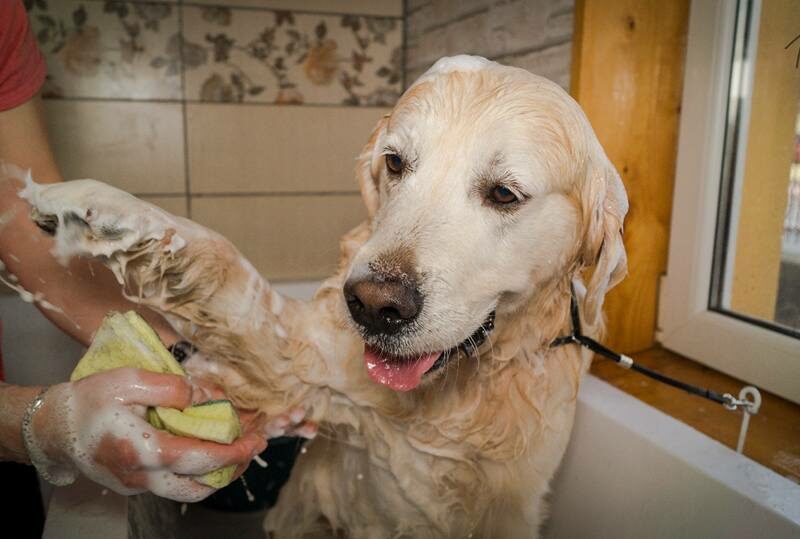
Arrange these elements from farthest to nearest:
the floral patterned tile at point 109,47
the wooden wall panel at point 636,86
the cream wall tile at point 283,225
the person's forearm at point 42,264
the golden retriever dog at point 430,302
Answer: the cream wall tile at point 283,225 → the floral patterned tile at point 109,47 → the wooden wall panel at point 636,86 → the person's forearm at point 42,264 → the golden retriever dog at point 430,302

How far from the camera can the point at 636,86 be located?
129cm

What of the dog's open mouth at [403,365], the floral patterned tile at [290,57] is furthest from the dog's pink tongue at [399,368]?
the floral patterned tile at [290,57]

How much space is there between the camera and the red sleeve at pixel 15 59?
1.01m

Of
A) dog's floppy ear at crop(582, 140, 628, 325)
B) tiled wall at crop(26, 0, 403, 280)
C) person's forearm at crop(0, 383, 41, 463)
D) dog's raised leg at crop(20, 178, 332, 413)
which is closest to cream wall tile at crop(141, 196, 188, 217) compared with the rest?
tiled wall at crop(26, 0, 403, 280)

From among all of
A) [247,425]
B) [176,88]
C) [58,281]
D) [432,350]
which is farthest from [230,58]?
[432,350]

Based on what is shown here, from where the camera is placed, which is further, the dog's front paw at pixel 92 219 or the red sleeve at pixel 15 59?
the red sleeve at pixel 15 59

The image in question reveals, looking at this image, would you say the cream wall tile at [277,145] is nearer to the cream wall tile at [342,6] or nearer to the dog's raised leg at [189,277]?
the cream wall tile at [342,6]

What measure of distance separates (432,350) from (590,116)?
2.37ft

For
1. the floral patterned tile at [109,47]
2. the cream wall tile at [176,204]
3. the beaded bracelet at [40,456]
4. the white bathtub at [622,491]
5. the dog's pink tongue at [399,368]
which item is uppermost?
the floral patterned tile at [109,47]

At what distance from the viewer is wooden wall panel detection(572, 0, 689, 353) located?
1257 millimetres

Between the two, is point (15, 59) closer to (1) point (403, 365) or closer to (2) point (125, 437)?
(2) point (125, 437)

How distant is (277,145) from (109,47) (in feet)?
1.97

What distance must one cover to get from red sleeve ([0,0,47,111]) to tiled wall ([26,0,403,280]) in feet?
1.73

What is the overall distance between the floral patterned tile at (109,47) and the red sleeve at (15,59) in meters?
0.58
